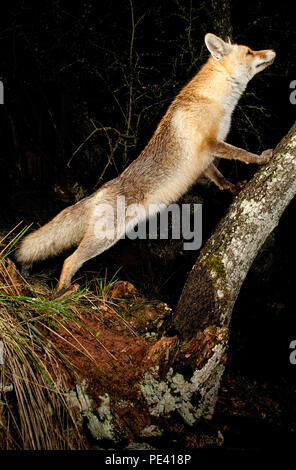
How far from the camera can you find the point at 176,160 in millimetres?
3979

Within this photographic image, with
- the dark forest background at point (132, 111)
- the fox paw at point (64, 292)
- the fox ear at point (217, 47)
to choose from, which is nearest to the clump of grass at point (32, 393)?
the fox paw at point (64, 292)

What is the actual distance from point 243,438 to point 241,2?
623 cm

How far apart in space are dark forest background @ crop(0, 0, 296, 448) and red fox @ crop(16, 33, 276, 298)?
901 mm

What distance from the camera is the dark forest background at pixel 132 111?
511 cm

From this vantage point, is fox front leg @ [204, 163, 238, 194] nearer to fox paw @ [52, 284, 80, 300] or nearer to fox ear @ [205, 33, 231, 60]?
fox ear @ [205, 33, 231, 60]

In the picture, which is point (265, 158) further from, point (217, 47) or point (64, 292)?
point (64, 292)

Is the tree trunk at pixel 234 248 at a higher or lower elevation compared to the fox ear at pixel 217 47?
lower

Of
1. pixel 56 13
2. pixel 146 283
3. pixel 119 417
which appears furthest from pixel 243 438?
pixel 56 13

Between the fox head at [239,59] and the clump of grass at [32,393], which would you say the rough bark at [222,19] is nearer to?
the fox head at [239,59]

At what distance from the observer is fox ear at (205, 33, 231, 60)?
3835mm

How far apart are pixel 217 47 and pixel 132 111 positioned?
6.44ft

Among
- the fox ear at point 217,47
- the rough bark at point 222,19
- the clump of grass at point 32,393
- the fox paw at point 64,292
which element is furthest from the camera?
the rough bark at point 222,19

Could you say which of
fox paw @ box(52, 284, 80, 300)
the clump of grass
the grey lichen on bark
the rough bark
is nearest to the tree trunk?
the grey lichen on bark

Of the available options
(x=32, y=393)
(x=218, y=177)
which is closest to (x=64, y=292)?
(x=32, y=393)
